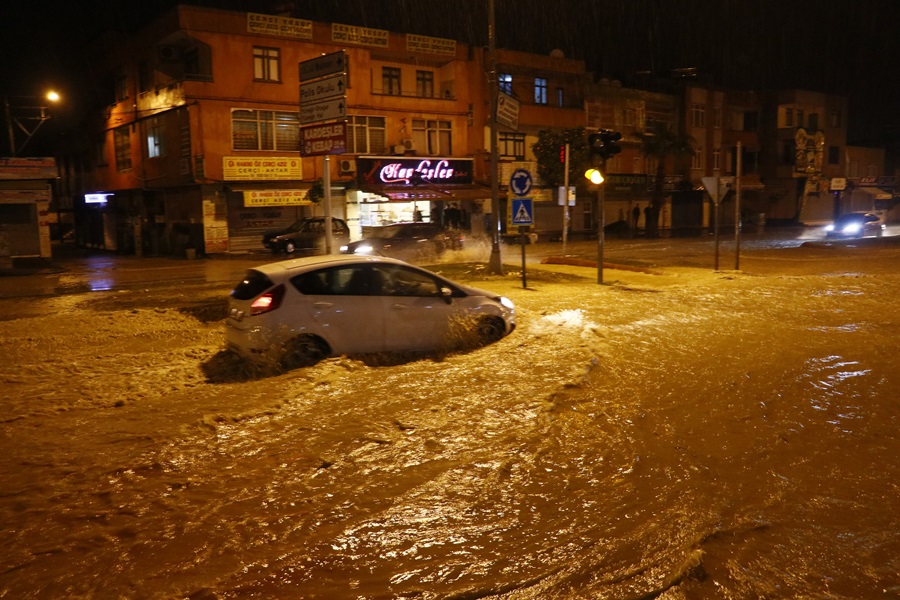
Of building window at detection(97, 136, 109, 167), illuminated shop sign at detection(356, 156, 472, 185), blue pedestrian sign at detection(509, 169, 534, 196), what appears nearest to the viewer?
blue pedestrian sign at detection(509, 169, 534, 196)

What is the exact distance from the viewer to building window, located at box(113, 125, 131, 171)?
1417 inches

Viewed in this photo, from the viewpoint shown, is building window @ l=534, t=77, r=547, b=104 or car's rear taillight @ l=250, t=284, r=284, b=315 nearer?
car's rear taillight @ l=250, t=284, r=284, b=315

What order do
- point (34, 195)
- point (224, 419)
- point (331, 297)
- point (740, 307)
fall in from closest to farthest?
point (224, 419), point (331, 297), point (740, 307), point (34, 195)

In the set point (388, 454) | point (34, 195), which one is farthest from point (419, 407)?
point (34, 195)

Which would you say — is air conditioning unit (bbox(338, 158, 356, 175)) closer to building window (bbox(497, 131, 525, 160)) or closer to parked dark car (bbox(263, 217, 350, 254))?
parked dark car (bbox(263, 217, 350, 254))

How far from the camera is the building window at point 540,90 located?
139 feet

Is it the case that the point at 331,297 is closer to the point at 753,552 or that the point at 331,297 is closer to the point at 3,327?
the point at 753,552

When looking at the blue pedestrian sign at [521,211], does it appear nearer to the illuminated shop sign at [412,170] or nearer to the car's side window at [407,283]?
the car's side window at [407,283]

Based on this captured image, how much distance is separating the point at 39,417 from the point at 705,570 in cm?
598

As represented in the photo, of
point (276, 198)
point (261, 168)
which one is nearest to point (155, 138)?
point (261, 168)

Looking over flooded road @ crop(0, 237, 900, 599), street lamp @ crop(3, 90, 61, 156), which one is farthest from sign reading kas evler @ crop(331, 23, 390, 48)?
flooded road @ crop(0, 237, 900, 599)

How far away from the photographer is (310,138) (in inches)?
463

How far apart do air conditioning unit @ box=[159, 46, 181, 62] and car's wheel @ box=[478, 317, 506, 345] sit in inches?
1009

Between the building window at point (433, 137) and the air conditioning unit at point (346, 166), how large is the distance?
4400 millimetres
